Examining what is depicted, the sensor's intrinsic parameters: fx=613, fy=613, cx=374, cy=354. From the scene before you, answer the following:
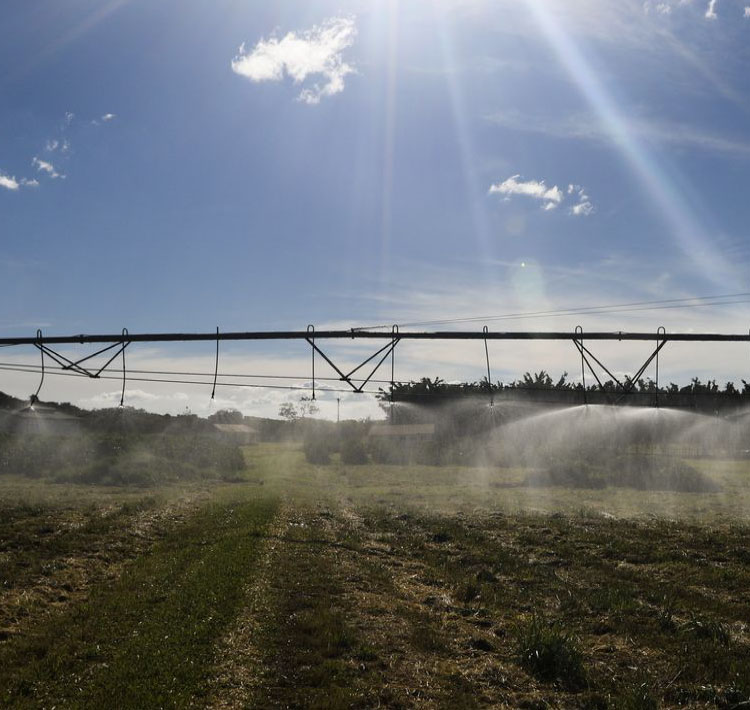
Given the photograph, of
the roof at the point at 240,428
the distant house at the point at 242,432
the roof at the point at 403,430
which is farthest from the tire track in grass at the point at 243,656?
the roof at the point at 240,428

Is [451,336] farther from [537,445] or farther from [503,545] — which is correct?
[537,445]

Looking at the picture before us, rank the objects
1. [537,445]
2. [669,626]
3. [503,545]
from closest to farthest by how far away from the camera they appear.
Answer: [669,626], [503,545], [537,445]

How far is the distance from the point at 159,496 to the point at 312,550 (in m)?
21.1

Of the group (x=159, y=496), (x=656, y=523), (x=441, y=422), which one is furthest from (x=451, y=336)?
(x=441, y=422)

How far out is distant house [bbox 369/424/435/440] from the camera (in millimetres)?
79250

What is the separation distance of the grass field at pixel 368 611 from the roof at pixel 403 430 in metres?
56.3

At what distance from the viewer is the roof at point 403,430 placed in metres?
84.6

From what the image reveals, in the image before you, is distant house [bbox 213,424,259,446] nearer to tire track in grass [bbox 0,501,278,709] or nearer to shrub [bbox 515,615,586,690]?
tire track in grass [bbox 0,501,278,709]

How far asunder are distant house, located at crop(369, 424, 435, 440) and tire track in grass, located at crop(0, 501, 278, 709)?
62.0m

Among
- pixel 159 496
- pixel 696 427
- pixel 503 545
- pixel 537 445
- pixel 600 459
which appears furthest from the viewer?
pixel 696 427

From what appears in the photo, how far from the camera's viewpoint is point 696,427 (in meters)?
71.8

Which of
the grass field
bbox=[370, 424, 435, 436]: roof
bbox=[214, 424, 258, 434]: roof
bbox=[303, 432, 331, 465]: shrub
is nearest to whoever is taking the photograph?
the grass field

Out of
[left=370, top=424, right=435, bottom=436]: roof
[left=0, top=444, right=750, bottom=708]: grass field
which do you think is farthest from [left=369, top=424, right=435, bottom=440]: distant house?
[left=0, top=444, right=750, bottom=708]: grass field

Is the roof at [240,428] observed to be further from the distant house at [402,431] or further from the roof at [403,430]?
the roof at [403,430]
